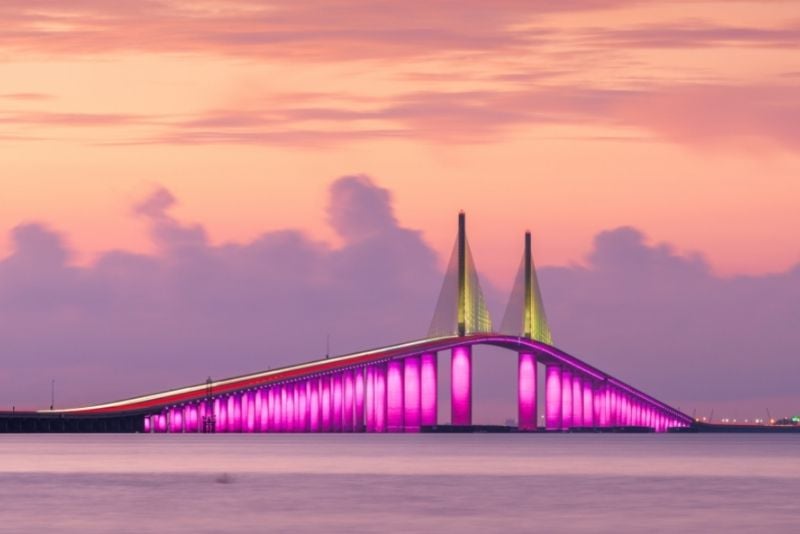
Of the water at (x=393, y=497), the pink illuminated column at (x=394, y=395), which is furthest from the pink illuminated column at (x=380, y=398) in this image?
the water at (x=393, y=497)

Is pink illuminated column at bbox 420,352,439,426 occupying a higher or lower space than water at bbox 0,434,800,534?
higher

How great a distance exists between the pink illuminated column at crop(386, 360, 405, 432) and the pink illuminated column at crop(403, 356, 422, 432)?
1.67 ft

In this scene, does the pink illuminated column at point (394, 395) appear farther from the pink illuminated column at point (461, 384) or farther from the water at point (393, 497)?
the water at point (393, 497)

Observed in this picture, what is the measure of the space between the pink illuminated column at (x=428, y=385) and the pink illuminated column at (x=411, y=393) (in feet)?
1.51

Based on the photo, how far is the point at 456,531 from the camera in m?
46.6

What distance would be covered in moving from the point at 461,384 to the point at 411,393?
4.93 meters

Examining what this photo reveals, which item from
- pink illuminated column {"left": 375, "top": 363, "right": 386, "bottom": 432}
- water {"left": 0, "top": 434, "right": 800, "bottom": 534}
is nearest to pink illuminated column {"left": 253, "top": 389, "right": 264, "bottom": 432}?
pink illuminated column {"left": 375, "top": 363, "right": 386, "bottom": 432}

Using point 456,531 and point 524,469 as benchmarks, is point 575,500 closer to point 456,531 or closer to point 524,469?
point 456,531

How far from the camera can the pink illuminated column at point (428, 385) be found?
7544 inches

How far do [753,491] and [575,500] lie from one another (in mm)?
9910

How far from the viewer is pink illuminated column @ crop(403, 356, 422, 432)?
19175 cm

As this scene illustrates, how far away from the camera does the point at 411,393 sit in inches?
7584

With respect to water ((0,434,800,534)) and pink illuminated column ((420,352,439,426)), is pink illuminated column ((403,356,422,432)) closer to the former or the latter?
pink illuminated column ((420,352,439,426))

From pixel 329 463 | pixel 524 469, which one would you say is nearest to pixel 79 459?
pixel 329 463
